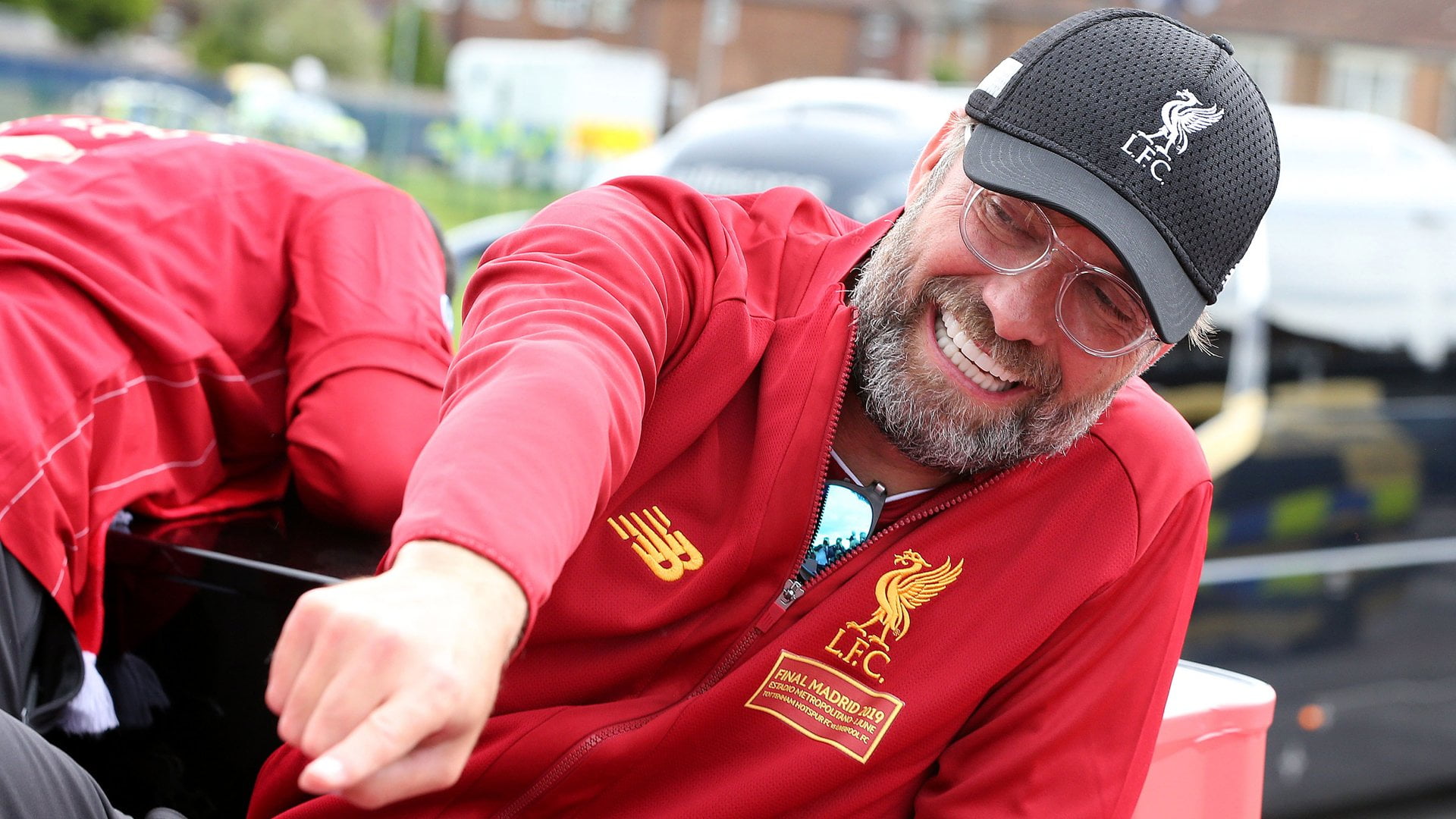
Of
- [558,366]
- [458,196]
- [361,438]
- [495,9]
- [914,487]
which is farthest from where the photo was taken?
[495,9]

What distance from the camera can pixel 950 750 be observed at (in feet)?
6.14

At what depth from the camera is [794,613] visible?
1.84 metres

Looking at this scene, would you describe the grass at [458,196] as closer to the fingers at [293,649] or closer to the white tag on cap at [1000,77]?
the white tag on cap at [1000,77]

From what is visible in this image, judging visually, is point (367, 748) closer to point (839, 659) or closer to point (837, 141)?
point (839, 659)

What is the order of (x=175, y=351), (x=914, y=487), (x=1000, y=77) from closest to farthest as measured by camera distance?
1. (x=1000, y=77)
2. (x=914, y=487)
3. (x=175, y=351)

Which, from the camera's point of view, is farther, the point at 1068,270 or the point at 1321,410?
the point at 1321,410

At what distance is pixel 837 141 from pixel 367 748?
13.7ft

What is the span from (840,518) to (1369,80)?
42.8m

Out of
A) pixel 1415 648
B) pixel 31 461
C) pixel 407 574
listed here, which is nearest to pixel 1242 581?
pixel 1415 648

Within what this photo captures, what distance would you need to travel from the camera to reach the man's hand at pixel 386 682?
3.23 feet

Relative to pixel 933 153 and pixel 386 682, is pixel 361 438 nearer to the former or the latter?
pixel 933 153

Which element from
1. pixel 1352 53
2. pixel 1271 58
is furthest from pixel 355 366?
pixel 1352 53

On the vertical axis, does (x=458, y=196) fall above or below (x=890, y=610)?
below

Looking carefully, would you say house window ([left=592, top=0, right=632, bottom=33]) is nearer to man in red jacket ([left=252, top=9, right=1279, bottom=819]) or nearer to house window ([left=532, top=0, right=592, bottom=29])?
house window ([left=532, top=0, right=592, bottom=29])
